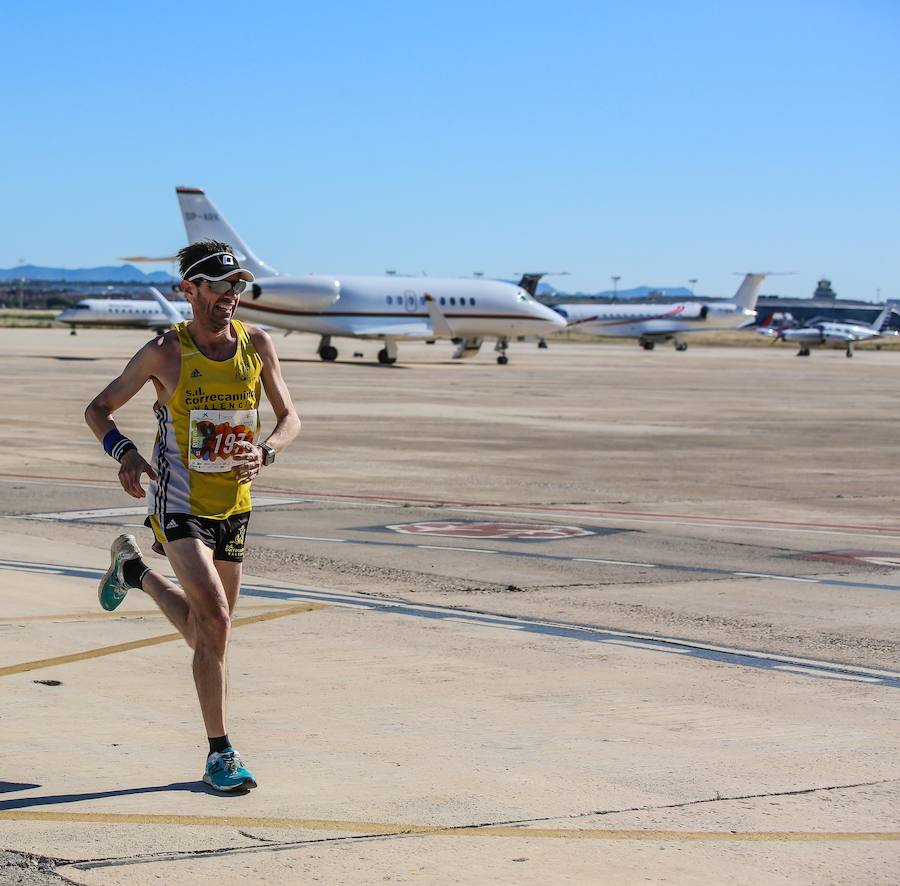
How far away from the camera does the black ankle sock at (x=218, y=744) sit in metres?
6.79

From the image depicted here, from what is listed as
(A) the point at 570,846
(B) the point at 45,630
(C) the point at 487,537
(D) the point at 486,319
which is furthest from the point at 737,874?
(D) the point at 486,319

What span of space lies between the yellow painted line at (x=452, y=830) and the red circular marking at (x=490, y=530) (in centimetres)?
935

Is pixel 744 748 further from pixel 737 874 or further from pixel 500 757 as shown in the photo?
pixel 737 874

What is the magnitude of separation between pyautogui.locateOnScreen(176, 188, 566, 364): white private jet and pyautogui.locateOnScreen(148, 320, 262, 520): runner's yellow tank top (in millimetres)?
57980

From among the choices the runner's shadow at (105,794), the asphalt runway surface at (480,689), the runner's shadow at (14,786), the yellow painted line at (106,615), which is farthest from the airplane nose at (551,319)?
the runner's shadow at (14,786)

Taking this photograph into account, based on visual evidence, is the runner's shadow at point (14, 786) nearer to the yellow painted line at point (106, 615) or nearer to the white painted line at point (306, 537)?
the yellow painted line at point (106, 615)

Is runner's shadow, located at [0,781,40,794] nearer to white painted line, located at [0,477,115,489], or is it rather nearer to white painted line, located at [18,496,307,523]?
white painted line, located at [18,496,307,523]

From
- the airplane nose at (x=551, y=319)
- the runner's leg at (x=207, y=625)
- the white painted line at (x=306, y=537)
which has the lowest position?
the white painted line at (x=306, y=537)

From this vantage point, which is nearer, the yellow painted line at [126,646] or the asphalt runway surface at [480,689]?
the asphalt runway surface at [480,689]

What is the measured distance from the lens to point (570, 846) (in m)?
6.01

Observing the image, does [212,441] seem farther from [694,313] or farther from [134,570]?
[694,313]

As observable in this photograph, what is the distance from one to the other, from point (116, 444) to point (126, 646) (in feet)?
9.19

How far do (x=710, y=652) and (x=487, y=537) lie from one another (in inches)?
226

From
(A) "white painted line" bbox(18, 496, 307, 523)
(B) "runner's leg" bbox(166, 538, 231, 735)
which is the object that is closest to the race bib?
(B) "runner's leg" bbox(166, 538, 231, 735)
